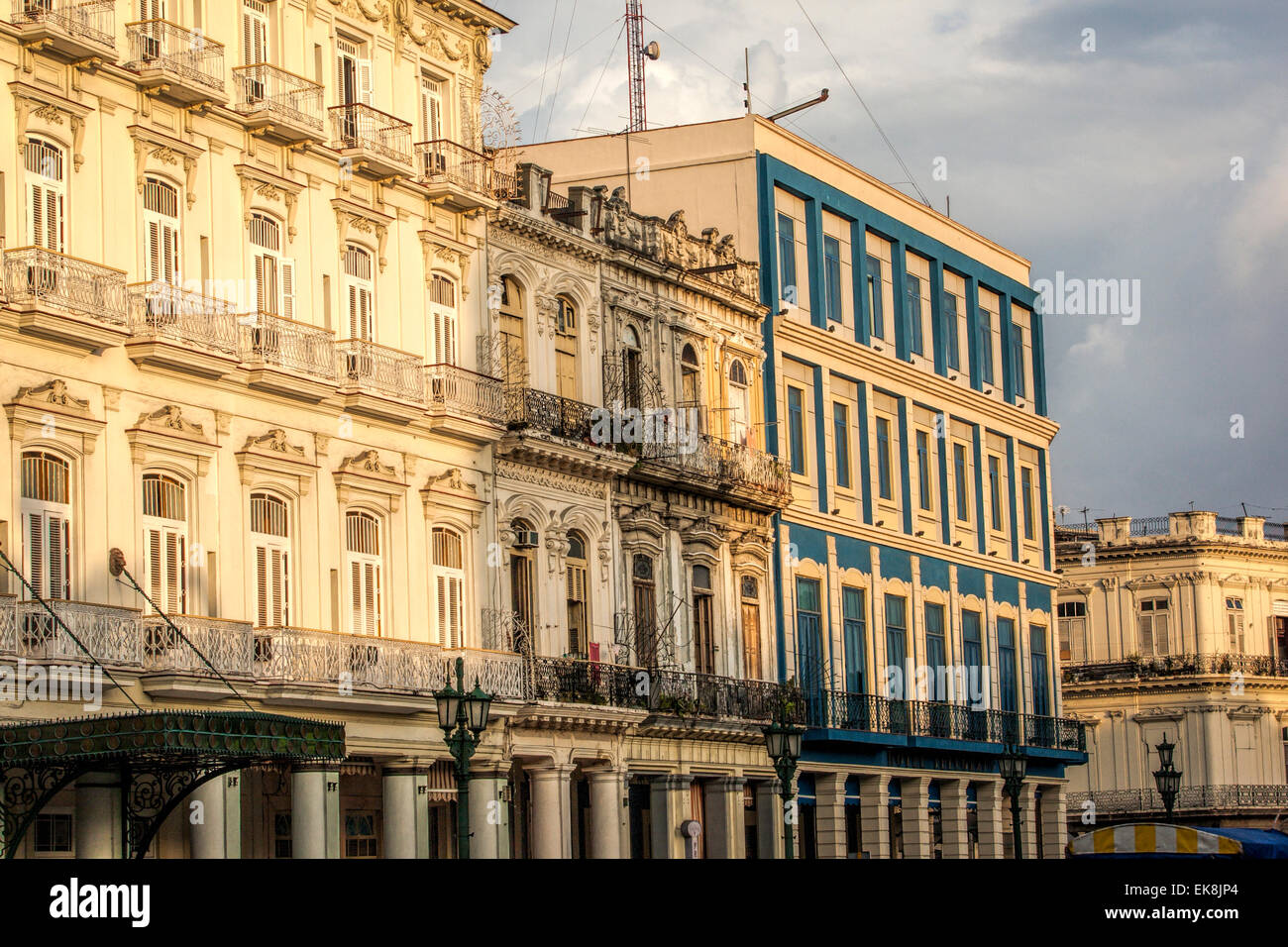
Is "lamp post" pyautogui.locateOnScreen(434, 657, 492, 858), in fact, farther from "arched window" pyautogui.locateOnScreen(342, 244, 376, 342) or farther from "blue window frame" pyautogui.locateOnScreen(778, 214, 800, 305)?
"blue window frame" pyautogui.locateOnScreen(778, 214, 800, 305)

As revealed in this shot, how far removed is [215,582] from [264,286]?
13.8ft

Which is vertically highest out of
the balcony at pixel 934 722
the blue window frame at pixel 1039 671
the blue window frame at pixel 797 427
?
the blue window frame at pixel 797 427

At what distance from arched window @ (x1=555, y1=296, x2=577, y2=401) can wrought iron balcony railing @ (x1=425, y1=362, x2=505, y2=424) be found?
254 centimetres

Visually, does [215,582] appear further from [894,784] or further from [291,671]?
[894,784]

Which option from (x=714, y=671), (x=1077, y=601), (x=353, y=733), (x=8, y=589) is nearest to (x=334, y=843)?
(x=353, y=733)

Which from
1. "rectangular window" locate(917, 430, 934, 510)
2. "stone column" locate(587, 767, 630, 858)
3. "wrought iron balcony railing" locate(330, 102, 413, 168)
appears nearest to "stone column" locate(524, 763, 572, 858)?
"stone column" locate(587, 767, 630, 858)

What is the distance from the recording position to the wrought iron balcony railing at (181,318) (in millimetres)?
25547

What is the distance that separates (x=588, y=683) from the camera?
110ft

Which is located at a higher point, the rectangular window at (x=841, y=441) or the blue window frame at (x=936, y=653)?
the rectangular window at (x=841, y=441)

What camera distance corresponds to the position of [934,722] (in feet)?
147

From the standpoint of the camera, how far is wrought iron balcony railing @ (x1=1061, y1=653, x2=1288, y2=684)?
69438 mm

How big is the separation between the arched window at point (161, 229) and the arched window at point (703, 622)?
13825 millimetres

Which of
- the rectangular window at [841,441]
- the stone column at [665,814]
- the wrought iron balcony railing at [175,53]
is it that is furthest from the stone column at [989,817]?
the wrought iron balcony railing at [175,53]

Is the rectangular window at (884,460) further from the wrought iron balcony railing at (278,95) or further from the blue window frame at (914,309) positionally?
the wrought iron balcony railing at (278,95)
